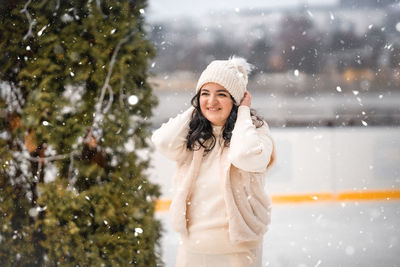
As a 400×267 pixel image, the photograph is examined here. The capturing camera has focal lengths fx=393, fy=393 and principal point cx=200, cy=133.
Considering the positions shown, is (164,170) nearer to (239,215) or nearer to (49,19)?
(49,19)

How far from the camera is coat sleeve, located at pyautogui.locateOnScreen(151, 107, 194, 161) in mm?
1550

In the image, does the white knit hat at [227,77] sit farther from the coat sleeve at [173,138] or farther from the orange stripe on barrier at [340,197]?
the orange stripe on barrier at [340,197]

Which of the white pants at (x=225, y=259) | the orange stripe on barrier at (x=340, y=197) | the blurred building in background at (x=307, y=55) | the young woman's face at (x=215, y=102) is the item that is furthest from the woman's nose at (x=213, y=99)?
the orange stripe on barrier at (x=340, y=197)

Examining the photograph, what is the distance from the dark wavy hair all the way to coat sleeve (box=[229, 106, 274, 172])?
0.12 metres

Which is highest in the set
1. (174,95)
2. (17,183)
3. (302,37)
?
(302,37)

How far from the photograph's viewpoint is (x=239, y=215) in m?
1.48

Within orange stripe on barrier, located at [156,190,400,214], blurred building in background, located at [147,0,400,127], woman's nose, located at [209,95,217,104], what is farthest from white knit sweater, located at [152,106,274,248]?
orange stripe on barrier, located at [156,190,400,214]

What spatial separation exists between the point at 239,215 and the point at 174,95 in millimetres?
2928

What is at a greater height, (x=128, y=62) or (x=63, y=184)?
(x=128, y=62)

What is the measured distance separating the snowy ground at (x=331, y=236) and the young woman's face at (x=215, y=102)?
47.3 inches

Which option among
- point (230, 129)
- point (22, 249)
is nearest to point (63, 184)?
point (22, 249)

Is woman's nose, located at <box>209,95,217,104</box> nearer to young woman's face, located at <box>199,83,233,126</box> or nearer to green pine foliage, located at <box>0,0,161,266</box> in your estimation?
young woman's face, located at <box>199,83,233,126</box>

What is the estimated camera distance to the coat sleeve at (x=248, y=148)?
138cm

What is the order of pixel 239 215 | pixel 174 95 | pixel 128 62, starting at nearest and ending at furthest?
pixel 239 215
pixel 128 62
pixel 174 95
